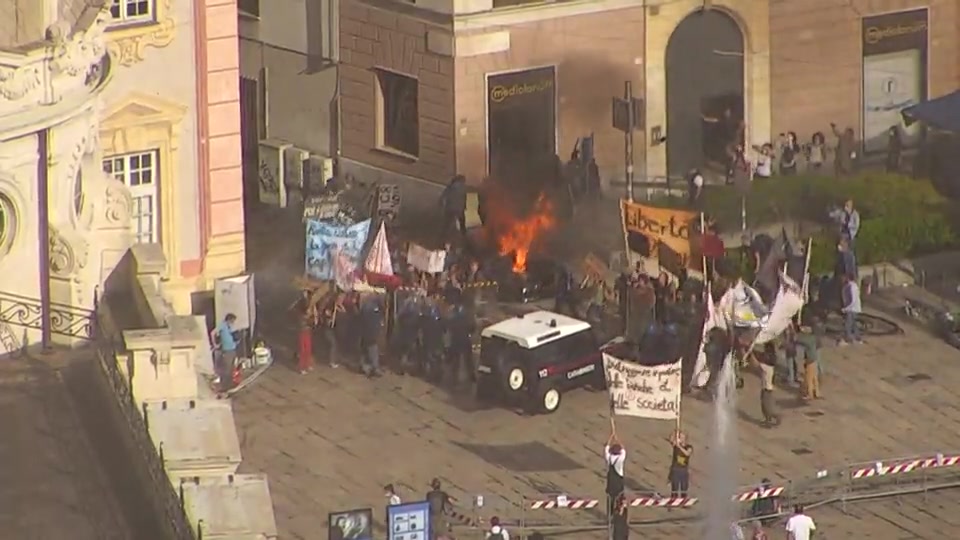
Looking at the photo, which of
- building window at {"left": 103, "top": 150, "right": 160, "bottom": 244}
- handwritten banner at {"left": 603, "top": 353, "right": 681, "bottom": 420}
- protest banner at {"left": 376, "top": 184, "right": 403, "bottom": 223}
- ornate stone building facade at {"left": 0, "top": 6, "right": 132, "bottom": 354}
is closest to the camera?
ornate stone building facade at {"left": 0, "top": 6, "right": 132, "bottom": 354}

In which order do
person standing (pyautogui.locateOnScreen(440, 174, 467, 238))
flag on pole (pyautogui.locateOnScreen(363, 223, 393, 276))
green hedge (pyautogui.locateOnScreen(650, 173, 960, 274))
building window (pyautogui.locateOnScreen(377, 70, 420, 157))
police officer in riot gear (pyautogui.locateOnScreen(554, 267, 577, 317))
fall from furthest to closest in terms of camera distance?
1. building window (pyautogui.locateOnScreen(377, 70, 420, 157))
2. person standing (pyautogui.locateOnScreen(440, 174, 467, 238))
3. green hedge (pyautogui.locateOnScreen(650, 173, 960, 274))
4. police officer in riot gear (pyautogui.locateOnScreen(554, 267, 577, 317))
5. flag on pole (pyautogui.locateOnScreen(363, 223, 393, 276))

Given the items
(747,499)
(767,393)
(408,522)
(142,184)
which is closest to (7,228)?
(408,522)

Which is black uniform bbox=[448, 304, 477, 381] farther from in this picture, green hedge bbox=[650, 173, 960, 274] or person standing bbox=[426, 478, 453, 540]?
Result: green hedge bbox=[650, 173, 960, 274]

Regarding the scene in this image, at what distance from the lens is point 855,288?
68.1 metres

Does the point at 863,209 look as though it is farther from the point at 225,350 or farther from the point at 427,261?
the point at 225,350

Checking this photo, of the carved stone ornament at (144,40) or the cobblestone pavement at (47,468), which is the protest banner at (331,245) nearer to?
the carved stone ornament at (144,40)

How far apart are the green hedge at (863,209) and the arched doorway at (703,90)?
3052 millimetres

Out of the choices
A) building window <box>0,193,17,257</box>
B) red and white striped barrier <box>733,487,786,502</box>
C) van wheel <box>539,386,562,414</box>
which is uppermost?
building window <box>0,193,17,257</box>

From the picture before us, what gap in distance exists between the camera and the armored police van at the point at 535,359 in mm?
63719

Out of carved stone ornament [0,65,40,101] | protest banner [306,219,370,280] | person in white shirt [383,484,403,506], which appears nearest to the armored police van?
protest banner [306,219,370,280]

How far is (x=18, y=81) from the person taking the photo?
1961 inches

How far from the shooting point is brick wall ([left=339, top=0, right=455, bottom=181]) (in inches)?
3004

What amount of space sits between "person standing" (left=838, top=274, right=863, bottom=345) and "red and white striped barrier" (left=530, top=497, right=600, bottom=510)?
31.8 ft

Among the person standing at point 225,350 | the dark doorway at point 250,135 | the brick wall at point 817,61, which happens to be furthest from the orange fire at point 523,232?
the brick wall at point 817,61
